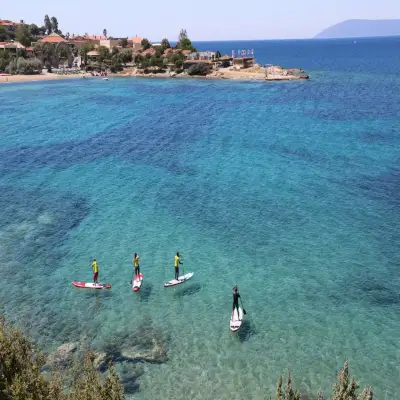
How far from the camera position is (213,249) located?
3419 centimetres

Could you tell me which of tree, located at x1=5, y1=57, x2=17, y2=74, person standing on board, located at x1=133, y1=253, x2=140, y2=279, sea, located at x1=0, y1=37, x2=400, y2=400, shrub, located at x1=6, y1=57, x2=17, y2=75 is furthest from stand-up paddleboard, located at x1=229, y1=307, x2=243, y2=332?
tree, located at x1=5, y1=57, x2=17, y2=74

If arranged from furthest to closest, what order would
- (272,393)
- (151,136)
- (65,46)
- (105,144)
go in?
(65,46) → (151,136) → (105,144) → (272,393)

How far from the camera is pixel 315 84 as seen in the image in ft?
433

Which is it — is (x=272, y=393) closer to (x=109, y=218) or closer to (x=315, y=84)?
(x=109, y=218)

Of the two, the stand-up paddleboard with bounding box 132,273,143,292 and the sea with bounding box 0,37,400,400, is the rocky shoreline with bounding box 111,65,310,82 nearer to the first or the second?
the sea with bounding box 0,37,400,400

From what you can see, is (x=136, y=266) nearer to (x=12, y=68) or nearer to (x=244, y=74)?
(x=244, y=74)

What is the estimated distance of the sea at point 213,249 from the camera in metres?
23.0

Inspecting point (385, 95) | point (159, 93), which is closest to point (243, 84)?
point (159, 93)

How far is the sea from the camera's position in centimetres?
2298

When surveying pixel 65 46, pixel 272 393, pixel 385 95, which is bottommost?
pixel 272 393

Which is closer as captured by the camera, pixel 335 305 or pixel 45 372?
pixel 45 372

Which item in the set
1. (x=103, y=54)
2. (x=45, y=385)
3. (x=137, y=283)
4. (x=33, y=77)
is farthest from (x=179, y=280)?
(x=103, y=54)

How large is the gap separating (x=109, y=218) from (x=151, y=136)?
34905 millimetres

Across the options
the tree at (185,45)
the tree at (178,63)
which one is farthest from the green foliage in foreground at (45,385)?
the tree at (185,45)
